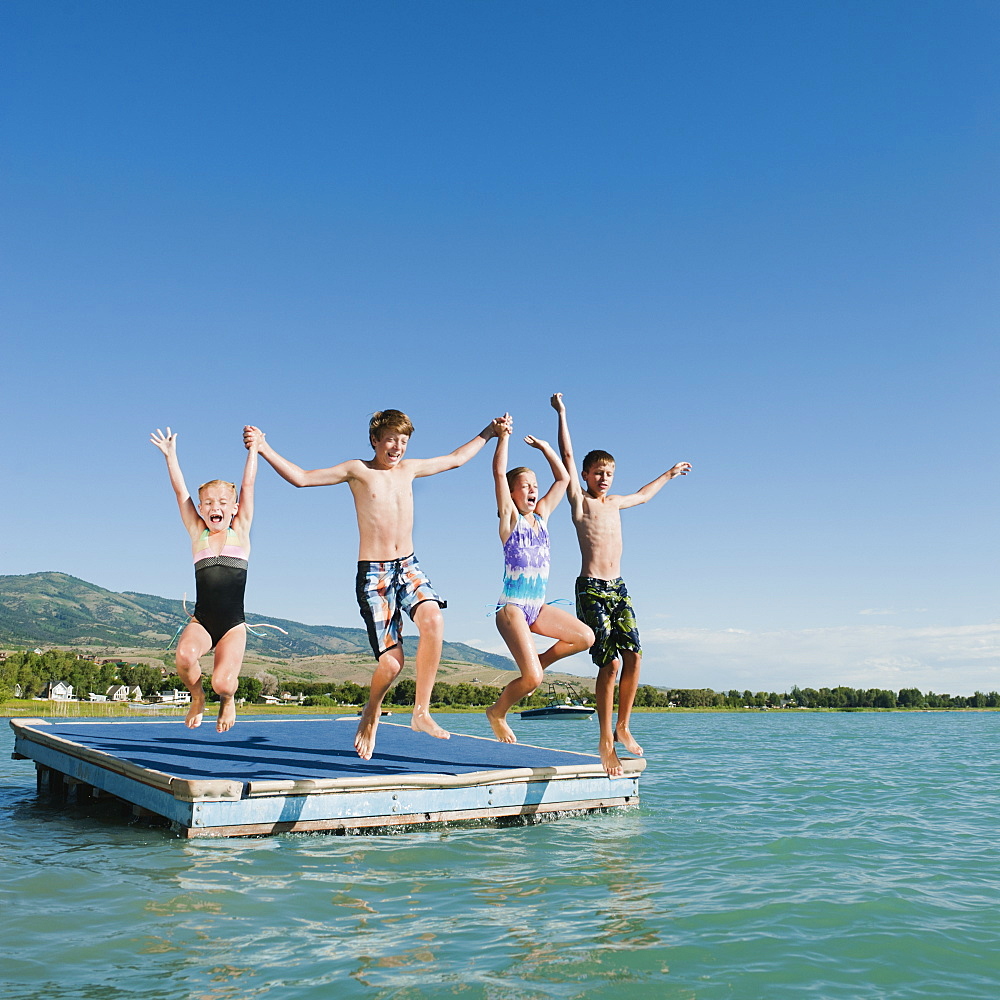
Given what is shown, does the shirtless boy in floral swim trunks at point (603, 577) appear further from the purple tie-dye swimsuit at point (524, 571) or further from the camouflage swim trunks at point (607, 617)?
the purple tie-dye swimsuit at point (524, 571)

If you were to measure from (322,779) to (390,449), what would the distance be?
12.5 feet

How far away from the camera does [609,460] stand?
11008 millimetres

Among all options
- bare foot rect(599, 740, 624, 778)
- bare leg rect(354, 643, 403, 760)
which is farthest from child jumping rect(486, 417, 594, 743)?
bare foot rect(599, 740, 624, 778)

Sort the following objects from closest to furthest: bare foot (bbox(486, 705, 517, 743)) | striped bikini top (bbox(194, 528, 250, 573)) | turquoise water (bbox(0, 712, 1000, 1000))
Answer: turquoise water (bbox(0, 712, 1000, 1000))
striped bikini top (bbox(194, 528, 250, 573))
bare foot (bbox(486, 705, 517, 743))

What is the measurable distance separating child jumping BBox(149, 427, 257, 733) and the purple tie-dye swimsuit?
3111 mm

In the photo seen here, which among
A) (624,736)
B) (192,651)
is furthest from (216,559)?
(624,736)

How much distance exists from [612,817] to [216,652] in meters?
5.63

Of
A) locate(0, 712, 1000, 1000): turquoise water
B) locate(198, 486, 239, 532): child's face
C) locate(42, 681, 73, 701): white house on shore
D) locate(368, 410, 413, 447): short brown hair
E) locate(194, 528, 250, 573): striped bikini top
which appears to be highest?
locate(368, 410, 413, 447): short brown hair

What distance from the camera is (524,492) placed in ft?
33.5

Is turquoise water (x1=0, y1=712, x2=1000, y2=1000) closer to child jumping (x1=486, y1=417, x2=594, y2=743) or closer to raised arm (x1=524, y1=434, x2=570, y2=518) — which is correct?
child jumping (x1=486, y1=417, x2=594, y2=743)

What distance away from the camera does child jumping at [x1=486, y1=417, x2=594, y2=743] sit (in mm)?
9852

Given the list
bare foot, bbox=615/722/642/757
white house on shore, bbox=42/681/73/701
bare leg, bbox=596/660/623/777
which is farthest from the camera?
white house on shore, bbox=42/681/73/701

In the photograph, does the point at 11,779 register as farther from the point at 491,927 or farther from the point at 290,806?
the point at 491,927

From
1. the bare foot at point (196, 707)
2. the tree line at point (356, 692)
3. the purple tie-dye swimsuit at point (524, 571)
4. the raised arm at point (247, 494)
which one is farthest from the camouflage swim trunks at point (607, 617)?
the tree line at point (356, 692)
